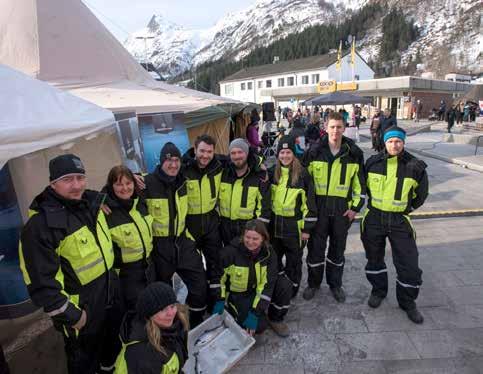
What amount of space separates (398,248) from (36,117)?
10.8 feet

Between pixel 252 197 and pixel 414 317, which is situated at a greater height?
pixel 252 197

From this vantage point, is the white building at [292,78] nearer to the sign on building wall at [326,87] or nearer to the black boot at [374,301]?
the sign on building wall at [326,87]

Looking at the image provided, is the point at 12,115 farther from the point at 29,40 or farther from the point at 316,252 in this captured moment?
the point at 29,40

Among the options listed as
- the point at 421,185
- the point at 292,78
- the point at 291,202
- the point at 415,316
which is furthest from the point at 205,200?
the point at 292,78

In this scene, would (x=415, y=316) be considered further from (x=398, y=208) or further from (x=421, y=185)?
(x=421, y=185)

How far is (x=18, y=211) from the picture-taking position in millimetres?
3486

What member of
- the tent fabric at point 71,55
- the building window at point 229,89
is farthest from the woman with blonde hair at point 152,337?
the building window at point 229,89

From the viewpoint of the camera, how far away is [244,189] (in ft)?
10.9

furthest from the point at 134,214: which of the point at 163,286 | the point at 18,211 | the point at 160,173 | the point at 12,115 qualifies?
the point at 18,211

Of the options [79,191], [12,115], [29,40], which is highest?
[29,40]

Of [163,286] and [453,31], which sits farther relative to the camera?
[453,31]

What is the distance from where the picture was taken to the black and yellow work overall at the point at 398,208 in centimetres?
330

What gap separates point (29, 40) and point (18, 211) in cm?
399

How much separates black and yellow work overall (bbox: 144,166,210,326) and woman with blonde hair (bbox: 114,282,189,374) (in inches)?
33.8
